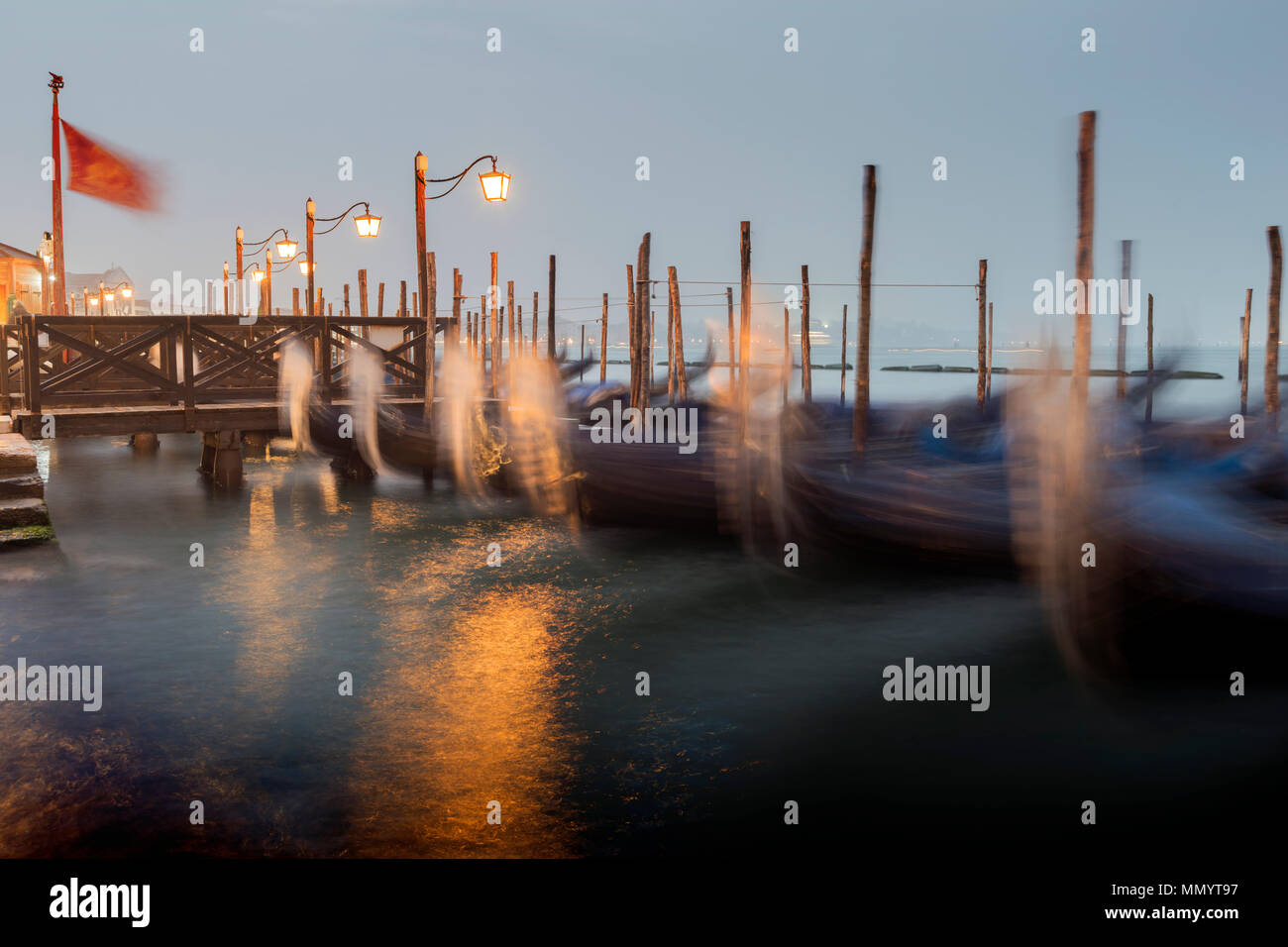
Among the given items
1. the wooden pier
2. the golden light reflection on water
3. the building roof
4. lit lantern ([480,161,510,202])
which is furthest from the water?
the building roof

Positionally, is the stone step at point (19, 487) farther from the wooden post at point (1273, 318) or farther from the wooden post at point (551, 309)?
the wooden post at point (1273, 318)

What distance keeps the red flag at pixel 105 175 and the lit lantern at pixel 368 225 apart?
4803 millimetres

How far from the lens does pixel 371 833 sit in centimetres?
331

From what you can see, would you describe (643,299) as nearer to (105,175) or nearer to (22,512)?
(22,512)

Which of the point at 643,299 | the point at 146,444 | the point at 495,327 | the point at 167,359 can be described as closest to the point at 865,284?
the point at 643,299

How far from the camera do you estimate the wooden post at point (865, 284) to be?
1173 centimetres

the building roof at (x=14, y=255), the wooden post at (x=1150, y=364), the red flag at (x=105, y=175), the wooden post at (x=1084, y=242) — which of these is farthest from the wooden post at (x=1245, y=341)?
the building roof at (x=14, y=255)

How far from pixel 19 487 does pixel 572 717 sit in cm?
580

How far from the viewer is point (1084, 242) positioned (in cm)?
705

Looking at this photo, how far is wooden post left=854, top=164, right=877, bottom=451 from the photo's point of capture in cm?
1173

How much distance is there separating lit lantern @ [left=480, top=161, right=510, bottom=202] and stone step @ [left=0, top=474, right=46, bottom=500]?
18.0 feet
